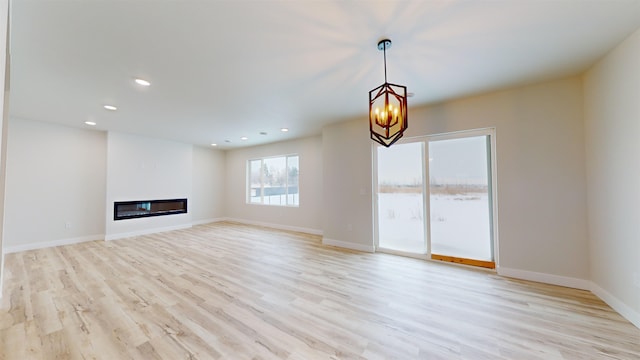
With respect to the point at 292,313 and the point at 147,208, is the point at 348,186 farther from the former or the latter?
the point at 147,208

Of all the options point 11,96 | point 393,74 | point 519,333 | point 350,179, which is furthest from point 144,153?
point 519,333

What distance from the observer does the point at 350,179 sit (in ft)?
Result: 16.0

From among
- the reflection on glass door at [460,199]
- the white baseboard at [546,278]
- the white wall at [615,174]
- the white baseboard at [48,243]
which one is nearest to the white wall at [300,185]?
the reflection on glass door at [460,199]

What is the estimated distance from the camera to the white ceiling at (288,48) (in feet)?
6.03

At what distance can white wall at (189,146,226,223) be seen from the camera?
7539mm

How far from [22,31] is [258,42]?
1945 mm

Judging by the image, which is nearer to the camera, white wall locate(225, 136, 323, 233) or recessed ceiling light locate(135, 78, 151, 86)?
recessed ceiling light locate(135, 78, 151, 86)

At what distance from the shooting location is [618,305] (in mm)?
2432

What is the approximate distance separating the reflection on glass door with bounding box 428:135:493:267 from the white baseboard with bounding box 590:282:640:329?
1036 millimetres

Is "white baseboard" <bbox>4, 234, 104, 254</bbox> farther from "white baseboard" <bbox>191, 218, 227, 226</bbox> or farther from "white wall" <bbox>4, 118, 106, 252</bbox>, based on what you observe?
"white baseboard" <bbox>191, 218, 227, 226</bbox>

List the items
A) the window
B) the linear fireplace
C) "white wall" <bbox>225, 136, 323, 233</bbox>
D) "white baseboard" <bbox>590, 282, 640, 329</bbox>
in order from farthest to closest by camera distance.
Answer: the window < "white wall" <bbox>225, 136, 323, 233</bbox> < the linear fireplace < "white baseboard" <bbox>590, 282, 640, 329</bbox>

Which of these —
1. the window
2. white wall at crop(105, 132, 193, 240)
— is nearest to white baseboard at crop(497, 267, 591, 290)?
the window

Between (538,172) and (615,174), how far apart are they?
704mm

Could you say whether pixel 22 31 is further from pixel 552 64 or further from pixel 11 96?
pixel 552 64
